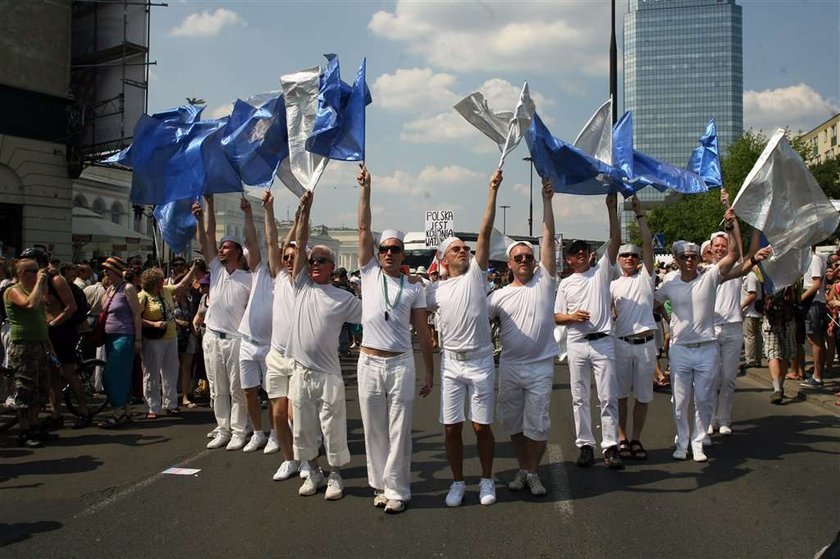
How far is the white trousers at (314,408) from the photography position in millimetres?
6133

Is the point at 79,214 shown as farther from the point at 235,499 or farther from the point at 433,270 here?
the point at 235,499

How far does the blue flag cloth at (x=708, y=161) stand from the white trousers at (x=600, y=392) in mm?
2527

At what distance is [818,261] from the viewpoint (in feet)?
39.4

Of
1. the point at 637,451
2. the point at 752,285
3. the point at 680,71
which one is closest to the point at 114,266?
the point at 637,451

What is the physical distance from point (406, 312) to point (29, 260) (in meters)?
4.99

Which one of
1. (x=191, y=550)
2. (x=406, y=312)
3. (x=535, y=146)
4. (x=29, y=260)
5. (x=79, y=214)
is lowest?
(x=191, y=550)

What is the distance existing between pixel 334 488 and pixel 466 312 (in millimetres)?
1838

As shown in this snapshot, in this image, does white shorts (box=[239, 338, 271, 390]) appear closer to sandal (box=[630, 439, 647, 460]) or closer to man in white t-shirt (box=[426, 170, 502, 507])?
man in white t-shirt (box=[426, 170, 502, 507])

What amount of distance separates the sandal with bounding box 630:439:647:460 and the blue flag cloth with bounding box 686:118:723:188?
300 cm

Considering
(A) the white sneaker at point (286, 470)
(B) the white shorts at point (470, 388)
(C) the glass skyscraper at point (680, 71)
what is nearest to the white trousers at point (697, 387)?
(B) the white shorts at point (470, 388)

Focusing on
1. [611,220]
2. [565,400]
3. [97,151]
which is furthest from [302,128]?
[97,151]

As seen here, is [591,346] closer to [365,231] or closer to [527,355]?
[527,355]

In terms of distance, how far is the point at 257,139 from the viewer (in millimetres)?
7949

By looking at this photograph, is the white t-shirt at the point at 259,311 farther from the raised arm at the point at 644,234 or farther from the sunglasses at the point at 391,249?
the raised arm at the point at 644,234
